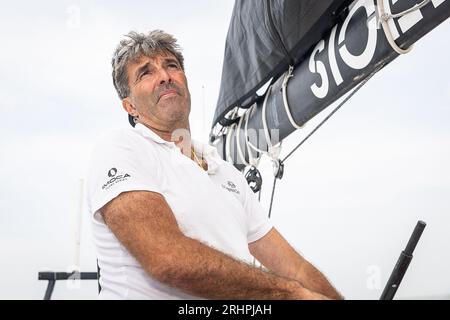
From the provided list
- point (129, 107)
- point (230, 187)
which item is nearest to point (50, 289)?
point (129, 107)

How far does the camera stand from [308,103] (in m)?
2.05

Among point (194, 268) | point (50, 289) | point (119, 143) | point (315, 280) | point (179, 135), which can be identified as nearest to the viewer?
point (194, 268)

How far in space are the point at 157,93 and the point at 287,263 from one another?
0.68 m

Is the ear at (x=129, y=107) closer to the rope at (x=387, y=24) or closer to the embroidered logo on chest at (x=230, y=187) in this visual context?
the embroidered logo on chest at (x=230, y=187)

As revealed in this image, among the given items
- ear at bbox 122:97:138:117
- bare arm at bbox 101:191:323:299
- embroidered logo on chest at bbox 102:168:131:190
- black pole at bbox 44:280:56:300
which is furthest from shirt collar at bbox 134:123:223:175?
black pole at bbox 44:280:56:300

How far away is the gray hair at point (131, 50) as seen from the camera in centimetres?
152

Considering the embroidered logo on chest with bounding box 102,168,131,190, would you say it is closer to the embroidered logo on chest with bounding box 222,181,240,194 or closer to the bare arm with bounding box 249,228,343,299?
the embroidered logo on chest with bounding box 222,181,240,194

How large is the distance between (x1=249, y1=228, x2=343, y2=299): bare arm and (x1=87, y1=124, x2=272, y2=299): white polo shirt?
0.15 meters

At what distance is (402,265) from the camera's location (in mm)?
1196

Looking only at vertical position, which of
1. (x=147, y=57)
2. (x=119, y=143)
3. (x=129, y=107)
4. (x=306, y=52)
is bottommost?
(x=119, y=143)

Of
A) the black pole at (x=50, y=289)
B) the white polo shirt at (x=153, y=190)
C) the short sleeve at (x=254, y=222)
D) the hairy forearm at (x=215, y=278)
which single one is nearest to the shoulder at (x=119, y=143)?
the white polo shirt at (x=153, y=190)

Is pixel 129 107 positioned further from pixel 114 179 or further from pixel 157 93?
pixel 114 179

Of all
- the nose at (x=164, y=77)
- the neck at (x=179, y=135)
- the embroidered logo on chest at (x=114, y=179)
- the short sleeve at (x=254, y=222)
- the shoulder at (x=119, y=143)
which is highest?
the nose at (x=164, y=77)

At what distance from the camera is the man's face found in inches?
59.1
